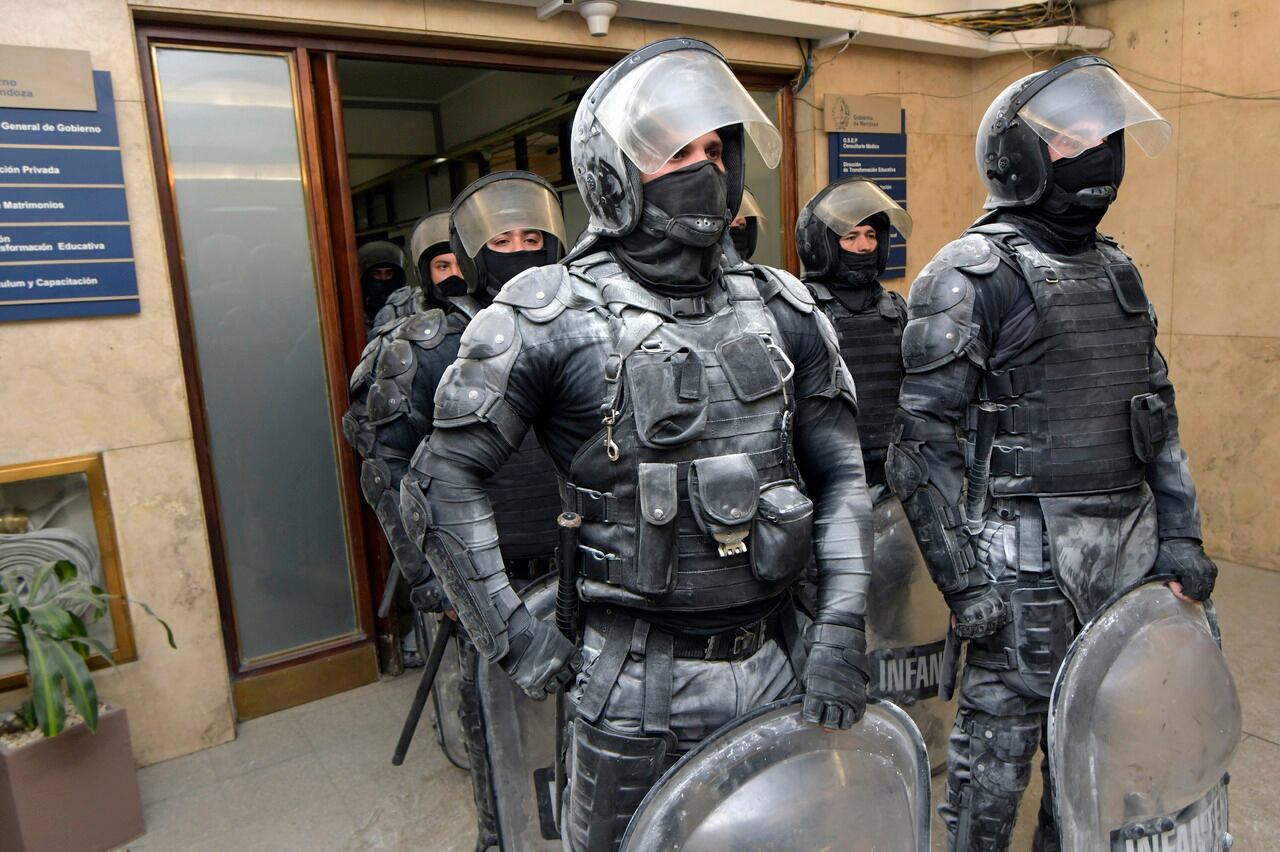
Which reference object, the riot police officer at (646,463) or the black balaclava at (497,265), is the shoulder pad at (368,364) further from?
the riot police officer at (646,463)

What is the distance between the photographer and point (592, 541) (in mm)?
1837

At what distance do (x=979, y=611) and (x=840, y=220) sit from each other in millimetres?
2025

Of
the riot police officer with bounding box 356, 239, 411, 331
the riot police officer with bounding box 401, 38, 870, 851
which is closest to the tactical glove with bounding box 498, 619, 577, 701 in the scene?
the riot police officer with bounding box 401, 38, 870, 851

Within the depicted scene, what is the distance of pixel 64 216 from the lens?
337cm

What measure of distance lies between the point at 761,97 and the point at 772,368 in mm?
4127

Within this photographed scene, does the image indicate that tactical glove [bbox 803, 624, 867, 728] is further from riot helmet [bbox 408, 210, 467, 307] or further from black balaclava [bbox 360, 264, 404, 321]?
black balaclava [bbox 360, 264, 404, 321]

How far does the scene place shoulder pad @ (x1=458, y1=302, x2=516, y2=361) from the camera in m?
1.79

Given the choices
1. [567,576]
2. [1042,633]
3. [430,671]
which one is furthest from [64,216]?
[1042,633]

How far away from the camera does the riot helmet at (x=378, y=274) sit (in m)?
5.32

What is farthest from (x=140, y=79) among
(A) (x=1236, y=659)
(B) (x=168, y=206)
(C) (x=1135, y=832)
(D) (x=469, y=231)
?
(A) (x=1236, y=659)

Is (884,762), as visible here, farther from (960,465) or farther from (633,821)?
(960,465)

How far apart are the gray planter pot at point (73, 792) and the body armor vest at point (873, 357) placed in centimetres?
301

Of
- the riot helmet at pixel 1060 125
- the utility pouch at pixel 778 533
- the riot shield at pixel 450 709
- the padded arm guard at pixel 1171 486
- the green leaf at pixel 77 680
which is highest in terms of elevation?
the riot helmet at pixel 1060 125

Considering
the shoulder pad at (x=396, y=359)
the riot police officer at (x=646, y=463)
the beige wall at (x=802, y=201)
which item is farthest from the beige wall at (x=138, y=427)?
the riot police officer at (x=646, y=463)
